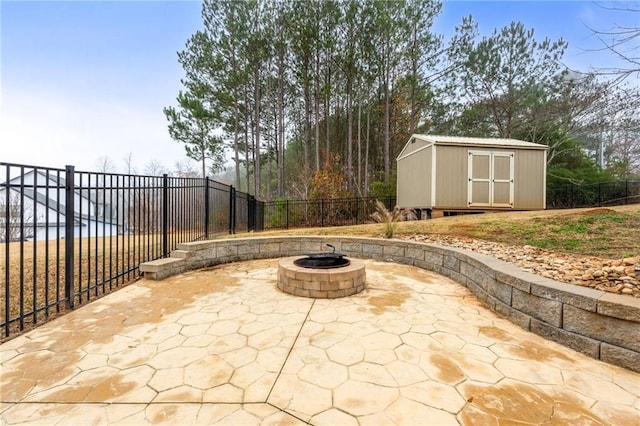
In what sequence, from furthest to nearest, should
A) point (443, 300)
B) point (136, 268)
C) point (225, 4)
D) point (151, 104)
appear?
point (151, 104) < point (225, 4) < point (136, 268) < point (443, 300)

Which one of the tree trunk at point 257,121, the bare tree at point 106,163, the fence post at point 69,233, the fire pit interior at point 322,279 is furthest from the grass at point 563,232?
the bare tree at point 106,163

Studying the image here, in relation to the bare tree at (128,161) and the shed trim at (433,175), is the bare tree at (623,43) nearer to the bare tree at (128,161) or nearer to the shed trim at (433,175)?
the shed trim at (433,175)

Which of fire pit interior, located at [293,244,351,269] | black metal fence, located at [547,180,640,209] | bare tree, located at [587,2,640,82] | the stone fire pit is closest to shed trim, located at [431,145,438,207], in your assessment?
bare tree, located at [587,2,640,82]

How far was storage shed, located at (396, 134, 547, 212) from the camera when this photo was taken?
359 inches

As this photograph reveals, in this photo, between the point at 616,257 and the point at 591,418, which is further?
the point at 616,257

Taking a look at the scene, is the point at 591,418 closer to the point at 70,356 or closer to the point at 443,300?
the point at 443,300

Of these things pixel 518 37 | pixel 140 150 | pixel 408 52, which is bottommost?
pixel 140 150

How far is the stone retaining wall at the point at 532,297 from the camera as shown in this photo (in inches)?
77.7

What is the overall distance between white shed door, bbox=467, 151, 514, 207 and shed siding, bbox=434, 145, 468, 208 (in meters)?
0.22

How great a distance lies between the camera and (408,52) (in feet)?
45.1

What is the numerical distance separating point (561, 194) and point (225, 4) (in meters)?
19.4

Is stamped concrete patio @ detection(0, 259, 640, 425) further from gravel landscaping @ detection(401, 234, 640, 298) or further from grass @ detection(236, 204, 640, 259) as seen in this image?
grass @ detection(236, 204, 640, 259)

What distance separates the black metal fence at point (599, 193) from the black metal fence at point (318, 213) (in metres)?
9.98

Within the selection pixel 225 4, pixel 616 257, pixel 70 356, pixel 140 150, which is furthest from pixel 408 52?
pixel 140 150
